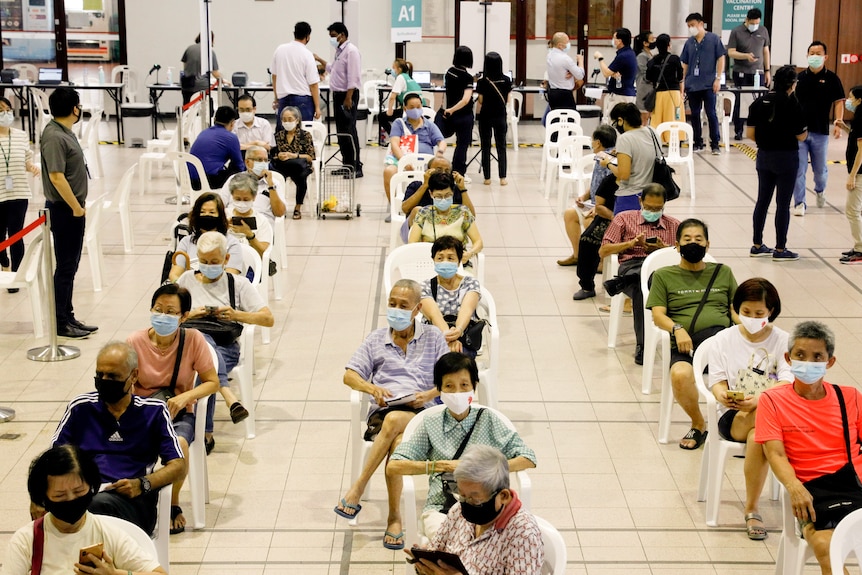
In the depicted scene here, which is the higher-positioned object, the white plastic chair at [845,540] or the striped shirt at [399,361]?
the striped shirt at [399,361]

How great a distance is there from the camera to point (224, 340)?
20.7 feet

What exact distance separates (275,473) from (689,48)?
39.8 feet

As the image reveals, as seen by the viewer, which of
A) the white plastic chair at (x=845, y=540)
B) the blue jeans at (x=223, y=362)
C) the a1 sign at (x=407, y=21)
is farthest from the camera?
the a1 sign at (x=407, y=21)

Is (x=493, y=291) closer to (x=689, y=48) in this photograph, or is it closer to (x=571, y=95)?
(x=571, y=95)

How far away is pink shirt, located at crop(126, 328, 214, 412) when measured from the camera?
17.8 ft

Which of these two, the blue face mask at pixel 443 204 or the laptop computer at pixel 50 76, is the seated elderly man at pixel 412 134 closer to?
the blue face mask at pixel 443 204

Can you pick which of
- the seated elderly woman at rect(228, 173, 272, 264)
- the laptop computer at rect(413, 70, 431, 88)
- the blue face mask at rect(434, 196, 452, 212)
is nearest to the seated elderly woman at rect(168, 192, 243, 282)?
the seated elderly woman at rect(228, 173, 272, 264)

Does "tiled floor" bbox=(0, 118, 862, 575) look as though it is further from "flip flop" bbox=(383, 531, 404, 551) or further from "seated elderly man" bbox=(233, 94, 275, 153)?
"seated elderly man" bbox=(233, 94, 275, 153)

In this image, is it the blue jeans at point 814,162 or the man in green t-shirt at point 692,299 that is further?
the blue jeans at point 814,162

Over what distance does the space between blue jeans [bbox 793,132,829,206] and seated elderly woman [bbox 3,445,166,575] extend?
369 inches

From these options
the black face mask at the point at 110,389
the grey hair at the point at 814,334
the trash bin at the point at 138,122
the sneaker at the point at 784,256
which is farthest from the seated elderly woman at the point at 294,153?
the grey hair at the point at 814,334

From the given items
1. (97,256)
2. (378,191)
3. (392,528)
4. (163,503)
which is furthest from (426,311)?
(378,191)

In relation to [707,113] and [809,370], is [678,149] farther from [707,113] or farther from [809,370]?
[809,370]

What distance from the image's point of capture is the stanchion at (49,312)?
7594 millimetres
